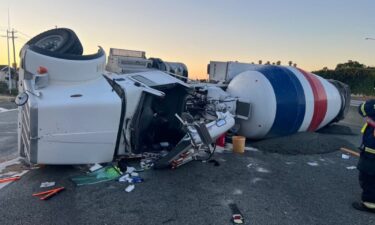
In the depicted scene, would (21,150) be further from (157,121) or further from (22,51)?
(157,121)

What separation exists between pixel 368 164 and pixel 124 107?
3341mm

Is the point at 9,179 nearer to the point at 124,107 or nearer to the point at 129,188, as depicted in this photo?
the point at 129,188

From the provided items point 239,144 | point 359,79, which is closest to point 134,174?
point 239,144

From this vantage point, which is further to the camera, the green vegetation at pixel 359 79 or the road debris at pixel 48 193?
the green vegetation at pixel 359 79

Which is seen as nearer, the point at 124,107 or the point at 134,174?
the point at 134,174

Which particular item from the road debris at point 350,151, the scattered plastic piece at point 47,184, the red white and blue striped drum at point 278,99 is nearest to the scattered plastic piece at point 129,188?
the scattered plastic piece at point 47,184

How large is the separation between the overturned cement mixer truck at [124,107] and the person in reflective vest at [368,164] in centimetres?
203

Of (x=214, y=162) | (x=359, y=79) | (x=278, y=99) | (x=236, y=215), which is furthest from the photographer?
(x=359, y=79)

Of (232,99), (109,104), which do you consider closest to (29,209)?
(109,104)

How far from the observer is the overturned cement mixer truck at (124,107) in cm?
455

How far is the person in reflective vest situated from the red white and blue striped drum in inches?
110

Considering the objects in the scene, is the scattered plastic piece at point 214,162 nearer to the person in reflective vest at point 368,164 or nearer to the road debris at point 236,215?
the road debris at point 236,215

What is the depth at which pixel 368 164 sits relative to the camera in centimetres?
415

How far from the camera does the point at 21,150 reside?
4.86m
